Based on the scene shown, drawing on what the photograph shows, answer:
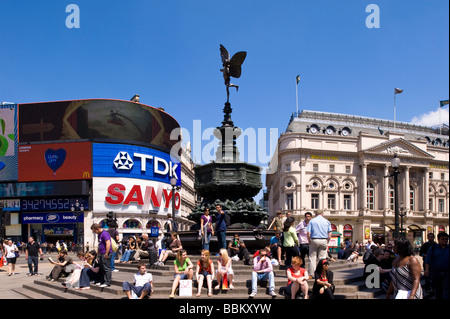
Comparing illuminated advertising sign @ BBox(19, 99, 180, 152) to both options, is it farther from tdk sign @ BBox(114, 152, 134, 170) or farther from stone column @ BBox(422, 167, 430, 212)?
stone column @ BBox(422, 167, 430, 212)

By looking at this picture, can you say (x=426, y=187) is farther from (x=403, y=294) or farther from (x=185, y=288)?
(x=403, y=294)

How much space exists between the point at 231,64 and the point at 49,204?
50952 millimetres

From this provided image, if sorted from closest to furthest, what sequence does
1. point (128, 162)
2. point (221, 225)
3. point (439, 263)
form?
point (439, 263), point (221, 225), point (128, 162)

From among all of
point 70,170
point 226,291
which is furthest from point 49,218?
point 226,291

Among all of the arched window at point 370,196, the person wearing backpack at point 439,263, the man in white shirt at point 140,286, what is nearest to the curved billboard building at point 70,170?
the arched window at point 370,196

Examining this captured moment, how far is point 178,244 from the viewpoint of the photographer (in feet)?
42.0

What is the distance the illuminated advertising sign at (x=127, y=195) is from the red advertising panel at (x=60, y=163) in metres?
2.57

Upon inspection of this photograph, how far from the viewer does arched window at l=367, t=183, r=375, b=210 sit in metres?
66.8

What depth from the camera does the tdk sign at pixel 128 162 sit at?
59.6 m

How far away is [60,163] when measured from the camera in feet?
194

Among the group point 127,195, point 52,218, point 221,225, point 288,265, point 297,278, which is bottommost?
point 52,218
